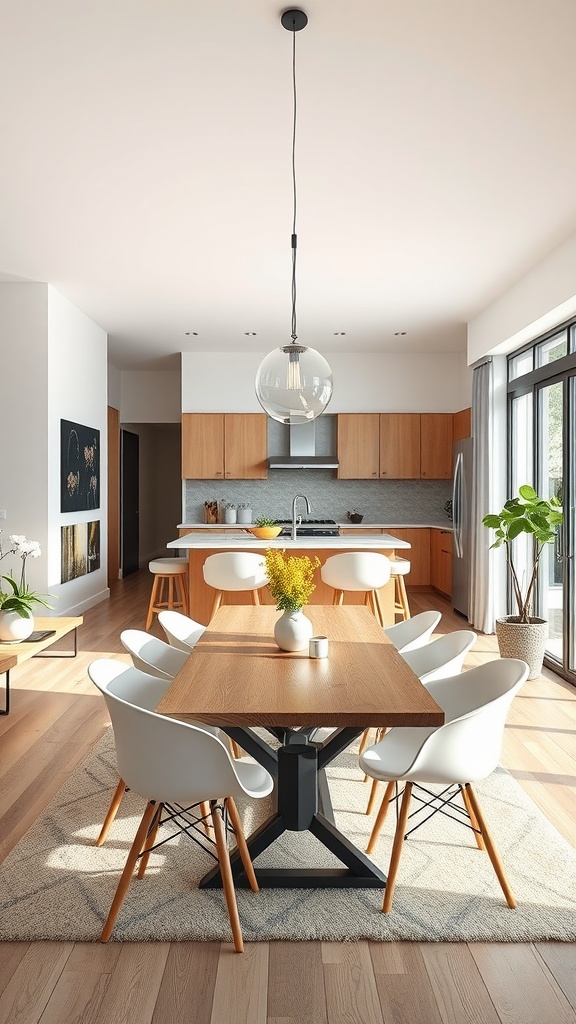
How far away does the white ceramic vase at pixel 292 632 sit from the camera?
2877 mm

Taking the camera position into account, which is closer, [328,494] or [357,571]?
[357,571]

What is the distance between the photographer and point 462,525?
23.6ft

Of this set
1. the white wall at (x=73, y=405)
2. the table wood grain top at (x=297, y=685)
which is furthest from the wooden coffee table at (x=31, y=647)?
the table wood grain top at (x=297, y=685)

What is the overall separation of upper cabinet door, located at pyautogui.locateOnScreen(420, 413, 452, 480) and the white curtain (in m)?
2.28

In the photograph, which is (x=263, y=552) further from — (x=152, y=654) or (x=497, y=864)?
(x=497, y=864)

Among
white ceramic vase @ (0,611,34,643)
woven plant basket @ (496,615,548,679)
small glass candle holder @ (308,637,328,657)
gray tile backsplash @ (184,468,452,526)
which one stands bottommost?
woven plant basket @ (496,615,548,679)

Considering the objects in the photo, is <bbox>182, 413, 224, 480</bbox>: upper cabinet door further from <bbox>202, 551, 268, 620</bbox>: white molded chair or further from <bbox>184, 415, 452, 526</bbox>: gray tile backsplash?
<bbox>202, 551, 268, 620</bbox>: white molded chair

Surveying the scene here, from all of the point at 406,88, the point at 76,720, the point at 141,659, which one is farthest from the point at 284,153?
the point at 76,720

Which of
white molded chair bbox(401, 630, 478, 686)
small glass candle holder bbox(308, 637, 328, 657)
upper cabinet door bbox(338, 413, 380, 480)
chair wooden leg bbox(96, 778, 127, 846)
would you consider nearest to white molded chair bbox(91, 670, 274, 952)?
chair wooden leg bbox(96, 778, 127, 846)

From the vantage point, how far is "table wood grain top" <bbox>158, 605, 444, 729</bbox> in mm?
2051

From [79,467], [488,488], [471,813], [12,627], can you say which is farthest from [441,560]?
[471,813]

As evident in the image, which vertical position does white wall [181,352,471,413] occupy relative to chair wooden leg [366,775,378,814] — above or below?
above

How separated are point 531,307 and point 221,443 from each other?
448 centimetres

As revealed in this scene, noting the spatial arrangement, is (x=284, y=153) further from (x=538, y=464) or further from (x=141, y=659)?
(x=538, y=464)
